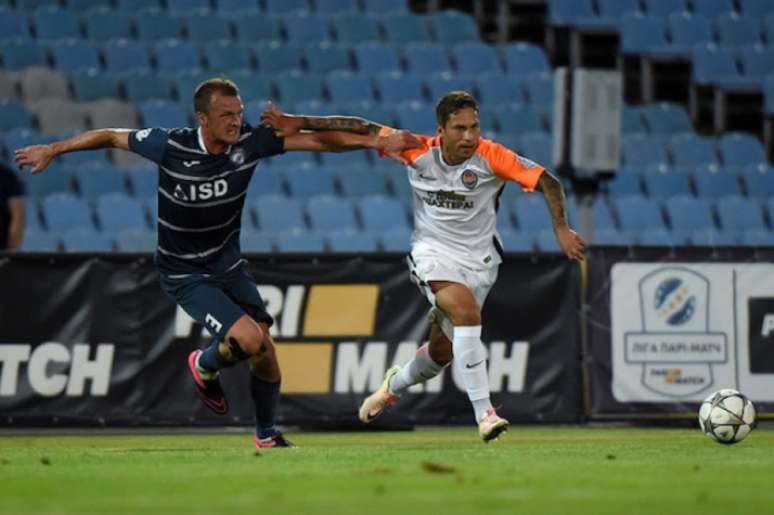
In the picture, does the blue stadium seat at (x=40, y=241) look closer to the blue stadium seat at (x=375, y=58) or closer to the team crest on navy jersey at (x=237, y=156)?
the blue stadium seat at (x=375, y=58)

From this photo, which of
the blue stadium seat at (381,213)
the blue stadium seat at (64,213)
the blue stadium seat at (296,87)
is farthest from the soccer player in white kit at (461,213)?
the blue stadium seat at (296,87)

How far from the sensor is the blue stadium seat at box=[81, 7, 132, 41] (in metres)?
19.0

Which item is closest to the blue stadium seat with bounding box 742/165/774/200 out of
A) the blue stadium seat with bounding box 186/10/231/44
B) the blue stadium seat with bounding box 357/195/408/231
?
the blue stadium seat with bounding box 357/195/408/231

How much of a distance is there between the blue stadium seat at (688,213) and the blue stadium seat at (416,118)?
2.86 meters

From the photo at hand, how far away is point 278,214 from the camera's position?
658 inches

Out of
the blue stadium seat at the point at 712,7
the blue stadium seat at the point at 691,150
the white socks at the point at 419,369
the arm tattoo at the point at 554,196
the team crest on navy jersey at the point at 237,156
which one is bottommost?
the white socks at the point at 419,369

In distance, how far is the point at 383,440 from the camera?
36.3 feet

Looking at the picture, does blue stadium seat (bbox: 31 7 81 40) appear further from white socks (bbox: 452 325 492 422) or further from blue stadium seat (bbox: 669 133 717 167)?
white socks (bbox: 452 325 492 422)

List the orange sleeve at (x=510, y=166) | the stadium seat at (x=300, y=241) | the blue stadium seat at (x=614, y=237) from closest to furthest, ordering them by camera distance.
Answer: the orange sleeve at (x=510, y=166)
the stadium seat at (x=300, y=241)
the blue stadium seat at (x=614, y=237)

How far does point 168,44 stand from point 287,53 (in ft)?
4.82

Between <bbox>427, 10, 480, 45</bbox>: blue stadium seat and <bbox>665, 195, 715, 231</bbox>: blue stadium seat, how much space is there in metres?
3.90

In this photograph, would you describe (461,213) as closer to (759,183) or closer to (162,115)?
(162,115)

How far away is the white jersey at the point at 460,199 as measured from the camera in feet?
30.6

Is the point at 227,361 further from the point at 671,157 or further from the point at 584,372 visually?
the point at 671,157
